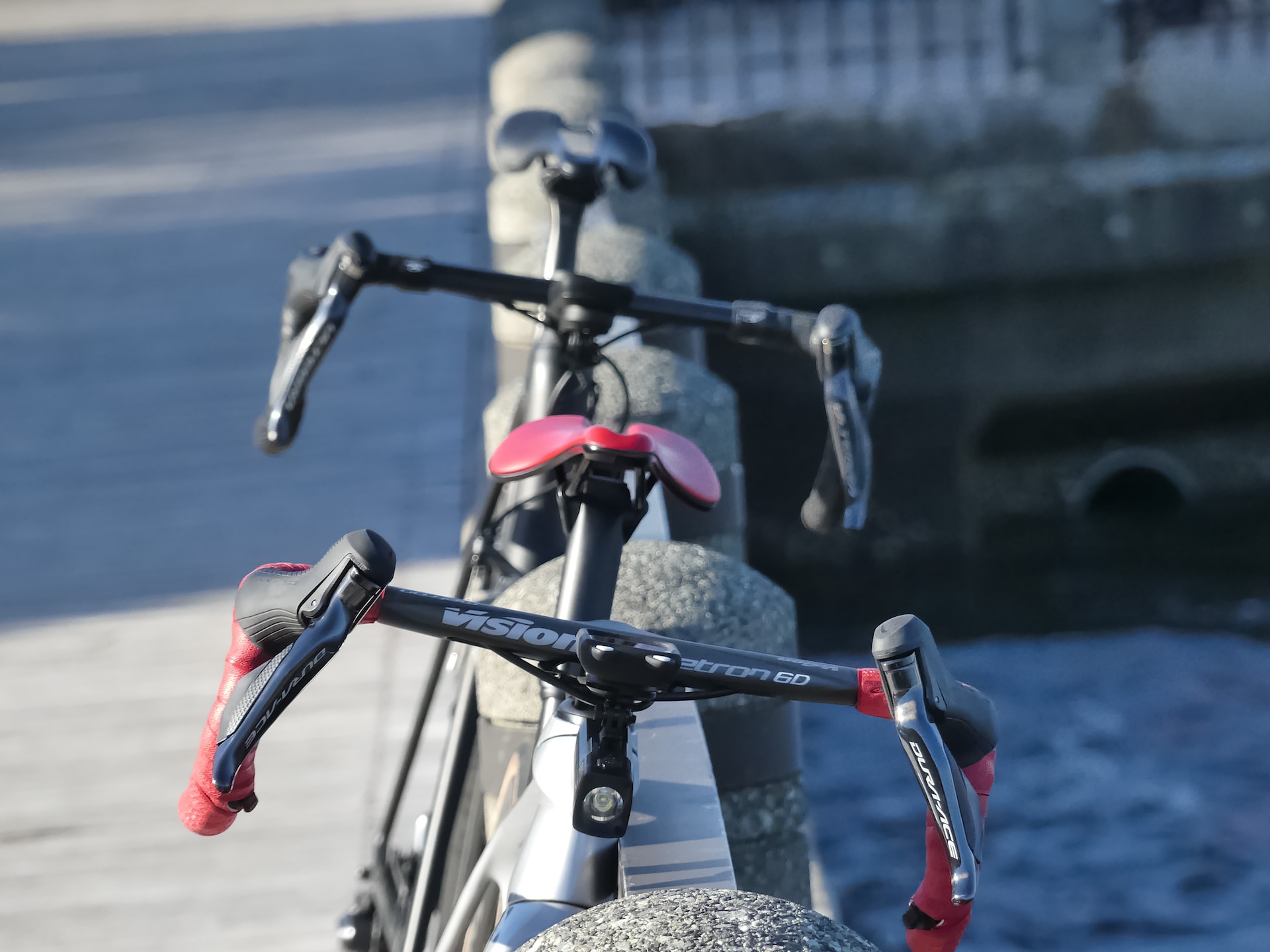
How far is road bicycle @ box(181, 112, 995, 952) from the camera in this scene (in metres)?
1.28

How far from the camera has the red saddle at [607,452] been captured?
184 centimetres

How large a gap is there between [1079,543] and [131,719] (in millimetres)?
6189

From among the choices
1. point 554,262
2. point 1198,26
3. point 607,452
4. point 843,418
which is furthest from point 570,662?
point 1198,26

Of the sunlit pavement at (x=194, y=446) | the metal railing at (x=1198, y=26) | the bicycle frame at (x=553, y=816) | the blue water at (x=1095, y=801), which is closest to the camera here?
the bicycle frame at (x=553, y=816)

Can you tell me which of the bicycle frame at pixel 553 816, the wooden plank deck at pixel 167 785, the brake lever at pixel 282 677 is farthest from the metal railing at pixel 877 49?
the brake lever at pixel 282 677

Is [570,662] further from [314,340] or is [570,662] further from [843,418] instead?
[314,340]

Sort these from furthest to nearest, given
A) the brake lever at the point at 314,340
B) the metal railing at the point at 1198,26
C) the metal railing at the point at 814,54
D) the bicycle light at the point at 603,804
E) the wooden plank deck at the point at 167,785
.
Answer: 1. the metal railing at the point at 814,54
2. the metal railing at the point at 1198,26
3. the wooden plank deck at the point at 167,785
4. the brake lever at the point at 314,340
5. the bicycle light at the point at 603,804

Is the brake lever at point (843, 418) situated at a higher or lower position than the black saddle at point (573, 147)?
lower

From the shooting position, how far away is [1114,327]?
25.5ft

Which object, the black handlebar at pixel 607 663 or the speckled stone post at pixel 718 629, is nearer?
the black handlebar at pixel 607 663

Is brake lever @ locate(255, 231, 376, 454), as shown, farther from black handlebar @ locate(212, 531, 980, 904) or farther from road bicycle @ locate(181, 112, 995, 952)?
black handlebar @ locate(212, 531, 980, 904)

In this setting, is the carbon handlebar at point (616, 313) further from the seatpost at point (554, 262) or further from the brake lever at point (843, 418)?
the seatpost at point (554, 262)

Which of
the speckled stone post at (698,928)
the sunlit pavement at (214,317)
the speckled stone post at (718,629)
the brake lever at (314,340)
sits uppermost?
the sunlit pavement at (214,317)

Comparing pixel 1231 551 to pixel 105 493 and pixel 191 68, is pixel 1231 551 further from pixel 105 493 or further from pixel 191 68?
pixel 191 68
